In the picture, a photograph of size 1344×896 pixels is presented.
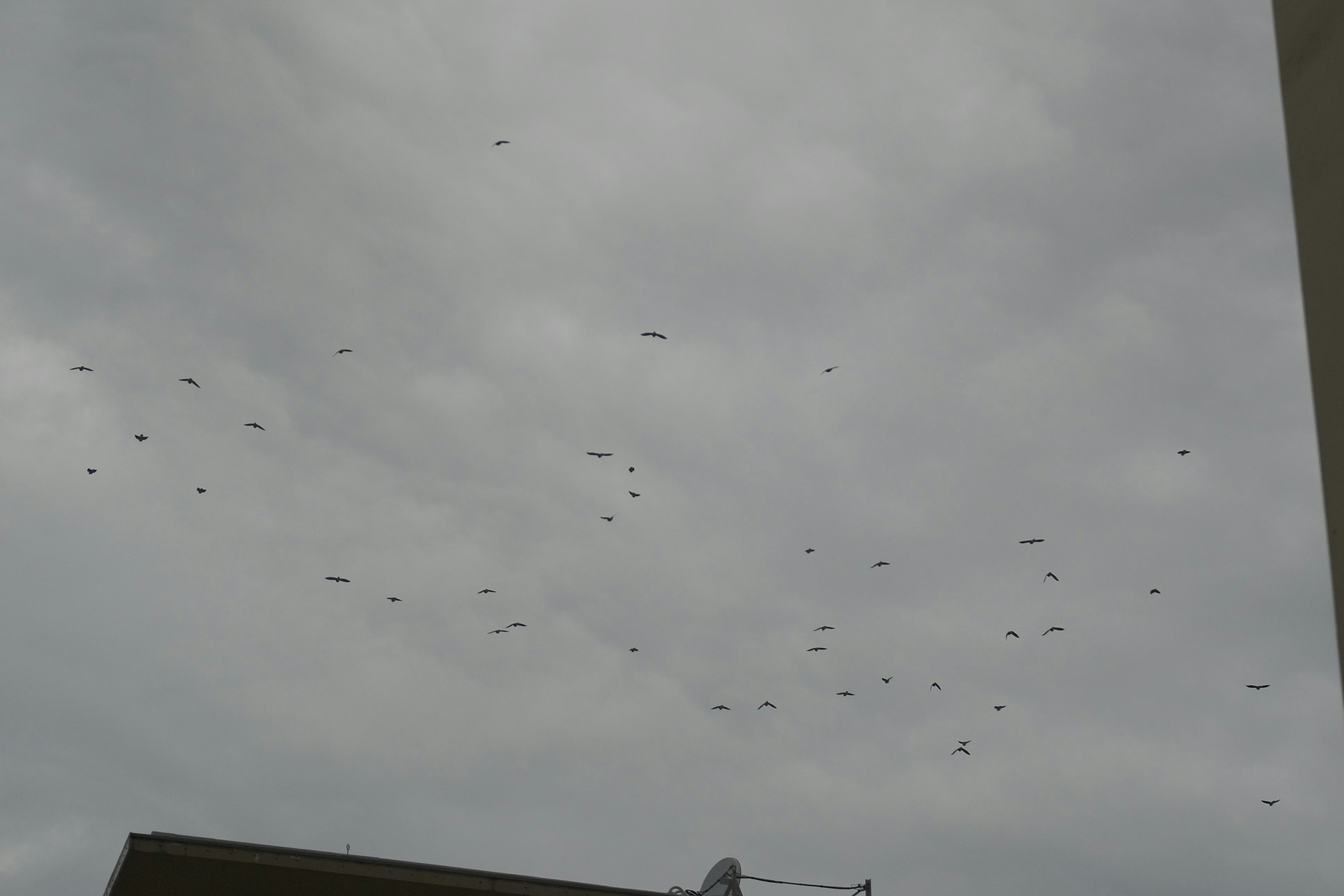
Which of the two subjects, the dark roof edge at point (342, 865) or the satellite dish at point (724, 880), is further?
the satellite dish at point (724, 880)

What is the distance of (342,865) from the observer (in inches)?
694

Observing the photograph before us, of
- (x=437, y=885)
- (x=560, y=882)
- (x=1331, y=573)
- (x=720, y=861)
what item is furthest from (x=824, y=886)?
(x=1331, y=573)

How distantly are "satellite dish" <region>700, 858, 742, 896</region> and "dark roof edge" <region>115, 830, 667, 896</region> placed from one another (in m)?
5.07

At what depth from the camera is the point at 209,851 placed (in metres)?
16.9

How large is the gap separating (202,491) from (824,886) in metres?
20.5

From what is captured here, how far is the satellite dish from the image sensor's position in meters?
23.2

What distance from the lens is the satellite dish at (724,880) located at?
23219 millimetres

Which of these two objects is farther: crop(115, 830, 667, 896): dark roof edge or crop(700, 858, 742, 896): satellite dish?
crop(700, 858, 742, 896): satellite dish

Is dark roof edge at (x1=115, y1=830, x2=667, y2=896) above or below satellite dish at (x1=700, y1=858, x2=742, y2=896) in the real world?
below

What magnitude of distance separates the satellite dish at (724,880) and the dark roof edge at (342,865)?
5067 millimetres

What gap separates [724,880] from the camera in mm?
23453

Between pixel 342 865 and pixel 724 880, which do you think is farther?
pixel 724 880

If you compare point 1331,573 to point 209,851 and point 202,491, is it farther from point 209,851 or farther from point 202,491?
point 202,491

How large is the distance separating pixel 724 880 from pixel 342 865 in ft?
29.0
